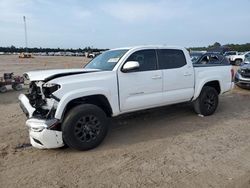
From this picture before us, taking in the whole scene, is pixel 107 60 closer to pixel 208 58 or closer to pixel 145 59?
pixel 145 59

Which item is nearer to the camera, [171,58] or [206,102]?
[171,58]

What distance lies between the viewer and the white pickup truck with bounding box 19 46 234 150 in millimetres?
4895

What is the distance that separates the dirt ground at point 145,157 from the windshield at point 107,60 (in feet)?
4.68

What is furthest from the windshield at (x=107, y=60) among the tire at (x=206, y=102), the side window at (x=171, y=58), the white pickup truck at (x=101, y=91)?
the tire at (x=206, y=102)

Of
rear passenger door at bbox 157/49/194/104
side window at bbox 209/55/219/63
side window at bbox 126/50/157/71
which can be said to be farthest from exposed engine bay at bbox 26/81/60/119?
side window at bbox 209/55/219/63

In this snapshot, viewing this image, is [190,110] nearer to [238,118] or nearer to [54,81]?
[238,118]

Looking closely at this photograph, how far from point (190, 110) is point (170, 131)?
6.80 ft

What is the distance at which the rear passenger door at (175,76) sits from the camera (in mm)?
6355

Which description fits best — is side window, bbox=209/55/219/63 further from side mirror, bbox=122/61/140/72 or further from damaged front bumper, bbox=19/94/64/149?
damaged front bumper, bbox=19/94/64/149

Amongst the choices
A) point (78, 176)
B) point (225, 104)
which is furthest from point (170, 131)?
point (225, 104)

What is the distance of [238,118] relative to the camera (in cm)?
731

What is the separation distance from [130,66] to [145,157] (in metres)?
1.75

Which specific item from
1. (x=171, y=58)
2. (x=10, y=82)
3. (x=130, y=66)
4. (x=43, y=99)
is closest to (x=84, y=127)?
(x=43, y=99)

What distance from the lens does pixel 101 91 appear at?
5.24 metres
